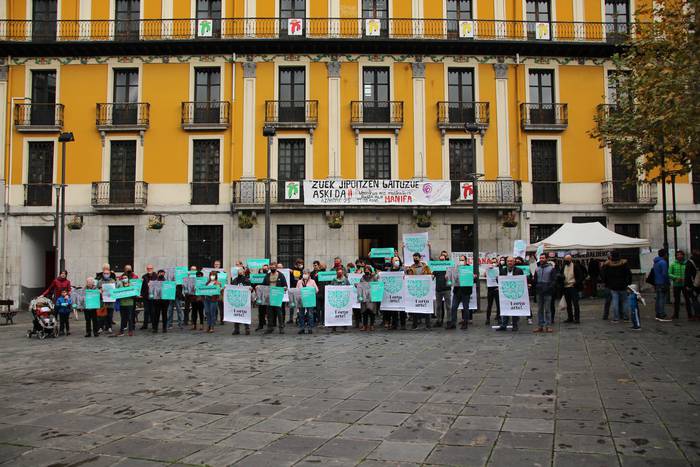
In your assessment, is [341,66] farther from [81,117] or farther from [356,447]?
[356,447]

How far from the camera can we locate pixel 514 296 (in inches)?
517

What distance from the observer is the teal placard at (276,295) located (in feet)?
44.3

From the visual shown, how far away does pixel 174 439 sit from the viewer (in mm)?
5141

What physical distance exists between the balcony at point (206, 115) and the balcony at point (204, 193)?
8.51 ft

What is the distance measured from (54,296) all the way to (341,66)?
1608cm

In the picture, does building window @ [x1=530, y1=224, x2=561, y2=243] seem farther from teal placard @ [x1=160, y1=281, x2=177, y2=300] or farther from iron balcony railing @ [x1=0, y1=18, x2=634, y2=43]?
teal placard @ [x1=160, y1=281, x2=177, y2=300]

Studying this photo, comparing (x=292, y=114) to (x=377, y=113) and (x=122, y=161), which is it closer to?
(x=377, y=113)

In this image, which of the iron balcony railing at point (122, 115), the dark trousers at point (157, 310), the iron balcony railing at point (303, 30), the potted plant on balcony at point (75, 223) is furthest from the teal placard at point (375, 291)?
the potted plant on balcony at point (75, 223)

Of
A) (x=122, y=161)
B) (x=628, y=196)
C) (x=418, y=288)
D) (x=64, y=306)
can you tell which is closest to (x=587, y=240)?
(x=628, y=196)

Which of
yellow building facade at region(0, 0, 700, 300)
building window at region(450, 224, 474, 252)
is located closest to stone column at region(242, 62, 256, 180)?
yellow building facade at region(0, 0, 700, 300)

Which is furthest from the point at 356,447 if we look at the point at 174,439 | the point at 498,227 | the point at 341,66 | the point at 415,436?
the point at 341,66

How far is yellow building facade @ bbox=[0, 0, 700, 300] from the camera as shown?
24.4 meters

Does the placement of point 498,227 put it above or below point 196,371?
above

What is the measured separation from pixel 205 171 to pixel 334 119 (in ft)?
21.0
